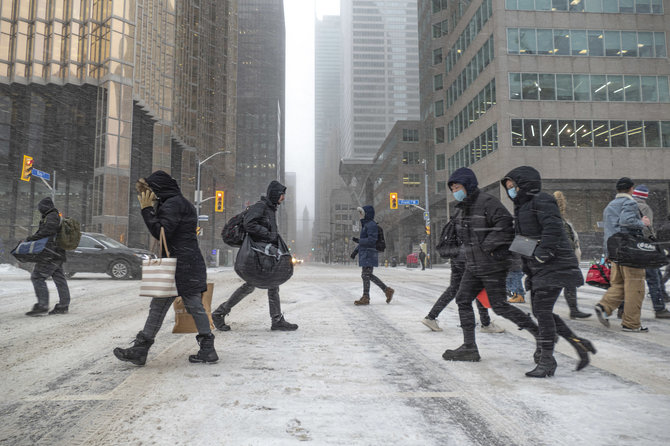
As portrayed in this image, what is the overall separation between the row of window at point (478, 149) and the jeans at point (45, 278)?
99.8ft

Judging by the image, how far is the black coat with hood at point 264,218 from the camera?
16.3 ft

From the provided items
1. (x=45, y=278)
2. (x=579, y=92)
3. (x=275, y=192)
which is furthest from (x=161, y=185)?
(x=579, y=92)

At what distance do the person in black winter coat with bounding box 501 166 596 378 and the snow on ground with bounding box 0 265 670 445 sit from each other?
8.1 inches

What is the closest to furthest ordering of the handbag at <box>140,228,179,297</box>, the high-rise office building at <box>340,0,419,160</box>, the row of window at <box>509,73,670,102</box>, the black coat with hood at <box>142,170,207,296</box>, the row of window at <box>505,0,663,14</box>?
the handbag at <box>140,228,179,297</box>, the black coat with hood at <box>142,170,207,296</box>, the row of window at <box>509,73,670,102</box>, the row of window at <box>505,0,663,14</box>, the high-rise office building at <box>340,0,419,160</box>

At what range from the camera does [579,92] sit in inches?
1244

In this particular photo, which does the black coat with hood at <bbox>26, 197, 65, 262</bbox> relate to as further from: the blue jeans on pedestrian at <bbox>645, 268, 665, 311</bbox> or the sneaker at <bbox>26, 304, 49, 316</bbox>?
the blue jeans on pedestrian at <bbox>645, 268, 665, 311</bbox>

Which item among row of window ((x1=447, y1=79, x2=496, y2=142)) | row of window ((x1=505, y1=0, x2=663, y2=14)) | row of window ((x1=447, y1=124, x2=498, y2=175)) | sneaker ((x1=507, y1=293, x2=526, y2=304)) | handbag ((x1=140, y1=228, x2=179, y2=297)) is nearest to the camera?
handbag ((x1=140, y1=228, x2=179, y2=297))

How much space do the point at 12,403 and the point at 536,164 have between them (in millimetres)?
32856

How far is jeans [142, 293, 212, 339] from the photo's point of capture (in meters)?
3.90

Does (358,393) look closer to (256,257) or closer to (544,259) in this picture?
(544,259)

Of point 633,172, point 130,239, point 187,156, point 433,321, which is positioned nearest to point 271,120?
point 187,156

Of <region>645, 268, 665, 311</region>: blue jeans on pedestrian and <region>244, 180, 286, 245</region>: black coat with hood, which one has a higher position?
<region>244, 180, 286, 245</region>: black coat with hood

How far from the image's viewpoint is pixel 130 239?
37.8 m

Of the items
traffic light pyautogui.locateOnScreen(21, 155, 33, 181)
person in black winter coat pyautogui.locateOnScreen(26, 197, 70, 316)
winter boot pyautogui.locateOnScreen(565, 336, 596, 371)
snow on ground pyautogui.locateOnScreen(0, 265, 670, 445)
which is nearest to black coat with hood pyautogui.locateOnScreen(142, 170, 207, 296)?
snow on ground pyautogui.locateOnScreen(0, 265, 670, 445)
